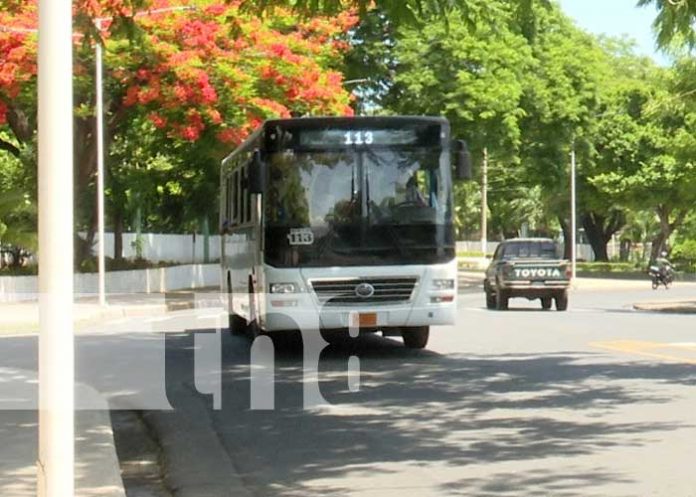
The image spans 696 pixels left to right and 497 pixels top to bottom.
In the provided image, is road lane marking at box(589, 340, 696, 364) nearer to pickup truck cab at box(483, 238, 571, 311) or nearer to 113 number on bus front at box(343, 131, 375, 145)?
113 number on bus front at box(343, 131, 375, 145)

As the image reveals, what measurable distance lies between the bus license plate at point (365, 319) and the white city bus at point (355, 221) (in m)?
0.01

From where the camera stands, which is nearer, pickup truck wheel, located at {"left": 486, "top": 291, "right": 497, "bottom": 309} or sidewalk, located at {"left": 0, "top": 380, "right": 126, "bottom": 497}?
sidewalk, located at {"left": 0, "top": 380, "right": 126, "bottom": 497}

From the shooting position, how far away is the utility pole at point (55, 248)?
16.8 ft

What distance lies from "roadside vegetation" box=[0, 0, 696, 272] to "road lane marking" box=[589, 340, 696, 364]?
4722 millimetres

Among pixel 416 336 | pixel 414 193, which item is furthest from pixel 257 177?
pixel 416 336

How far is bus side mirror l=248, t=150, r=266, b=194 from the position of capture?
16.6 m

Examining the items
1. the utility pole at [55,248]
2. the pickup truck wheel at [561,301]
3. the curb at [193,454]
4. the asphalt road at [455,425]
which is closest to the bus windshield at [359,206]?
the asphalt road at [455,425]

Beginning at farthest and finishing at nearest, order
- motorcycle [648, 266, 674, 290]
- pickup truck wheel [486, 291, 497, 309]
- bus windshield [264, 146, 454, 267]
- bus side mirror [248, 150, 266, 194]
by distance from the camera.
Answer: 1. motorcycle [648, 266, 674, 290]
2. pickup truck wheel [486, 291, 497, 309]
3. bus windshield [264, 146, 454, 267]
4. bus side mirror [248, 150, 266, 194]

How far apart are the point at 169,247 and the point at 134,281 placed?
1416 cm

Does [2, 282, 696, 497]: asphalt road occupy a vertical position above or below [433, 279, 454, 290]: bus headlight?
below

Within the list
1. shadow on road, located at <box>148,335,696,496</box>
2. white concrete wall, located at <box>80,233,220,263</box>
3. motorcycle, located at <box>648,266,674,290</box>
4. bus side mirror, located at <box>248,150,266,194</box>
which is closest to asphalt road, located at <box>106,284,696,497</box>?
shadow on road, located at <box>148,335,696,496</box>

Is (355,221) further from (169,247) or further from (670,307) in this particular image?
(169,247)

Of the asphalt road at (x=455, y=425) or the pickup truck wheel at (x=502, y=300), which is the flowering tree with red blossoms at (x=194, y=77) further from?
the asphalt road at (x=455, y=425)

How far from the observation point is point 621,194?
61.2 m
